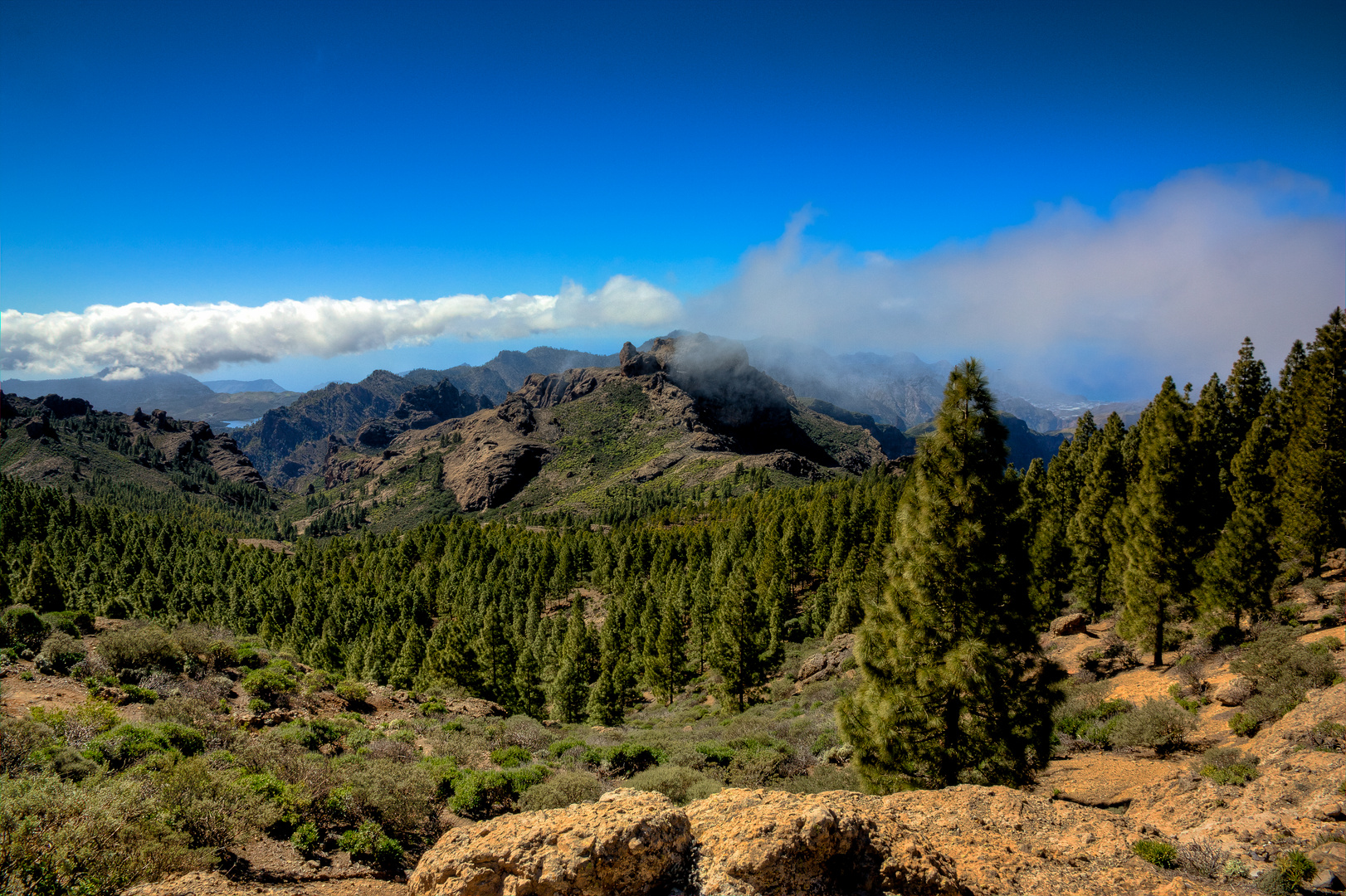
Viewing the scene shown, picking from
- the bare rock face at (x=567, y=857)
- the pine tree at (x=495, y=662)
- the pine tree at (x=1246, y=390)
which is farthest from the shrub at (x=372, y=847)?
the pine tree at (x=1246, y=390)

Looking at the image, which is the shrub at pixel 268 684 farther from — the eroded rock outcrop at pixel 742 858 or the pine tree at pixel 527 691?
the eroded rock outcrop at pixel 742 858

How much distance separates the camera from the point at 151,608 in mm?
62938

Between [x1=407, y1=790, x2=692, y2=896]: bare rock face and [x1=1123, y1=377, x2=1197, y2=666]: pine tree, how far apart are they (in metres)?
27.7

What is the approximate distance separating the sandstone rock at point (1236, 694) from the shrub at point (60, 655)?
38.5 metres

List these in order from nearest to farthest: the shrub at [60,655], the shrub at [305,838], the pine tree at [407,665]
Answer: the shrub at [305,838] < the shrub at [60,655] < the pine tree at [407,665]

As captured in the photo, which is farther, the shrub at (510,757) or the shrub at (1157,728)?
the shrub at (510,757)

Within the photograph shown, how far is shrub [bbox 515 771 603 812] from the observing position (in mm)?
12719

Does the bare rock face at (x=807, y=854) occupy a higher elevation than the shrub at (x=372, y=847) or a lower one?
higher

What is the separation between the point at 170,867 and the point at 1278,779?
20406 mm

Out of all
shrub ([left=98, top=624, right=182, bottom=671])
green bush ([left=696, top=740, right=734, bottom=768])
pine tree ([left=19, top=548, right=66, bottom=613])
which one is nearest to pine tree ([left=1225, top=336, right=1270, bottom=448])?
green bush ([left=696, top=740, right=734, bottom=768])

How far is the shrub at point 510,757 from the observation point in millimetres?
16891

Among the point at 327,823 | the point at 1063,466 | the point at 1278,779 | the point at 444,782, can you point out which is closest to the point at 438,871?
the point at 327,823

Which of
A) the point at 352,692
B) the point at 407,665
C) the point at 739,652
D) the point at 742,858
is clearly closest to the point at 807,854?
the point at 742,858

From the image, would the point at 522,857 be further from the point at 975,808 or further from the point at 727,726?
the point at 727,726
